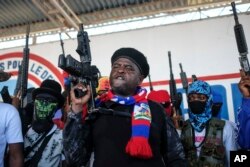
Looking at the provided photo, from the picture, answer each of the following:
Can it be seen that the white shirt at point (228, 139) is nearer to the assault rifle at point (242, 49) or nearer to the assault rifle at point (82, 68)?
the assault rifle at point (242, 49)

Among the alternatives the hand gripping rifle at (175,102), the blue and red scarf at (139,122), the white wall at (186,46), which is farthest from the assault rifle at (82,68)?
the white wall at (186,46)

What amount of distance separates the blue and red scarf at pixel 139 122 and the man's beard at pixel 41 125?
95cm

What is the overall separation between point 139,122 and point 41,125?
1.23 m

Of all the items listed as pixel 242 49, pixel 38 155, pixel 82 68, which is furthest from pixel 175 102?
pixel 82 68

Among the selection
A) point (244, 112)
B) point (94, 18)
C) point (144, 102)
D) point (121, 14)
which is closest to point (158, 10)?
point (121, 14)

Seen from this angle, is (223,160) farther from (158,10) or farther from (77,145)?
(158,10)

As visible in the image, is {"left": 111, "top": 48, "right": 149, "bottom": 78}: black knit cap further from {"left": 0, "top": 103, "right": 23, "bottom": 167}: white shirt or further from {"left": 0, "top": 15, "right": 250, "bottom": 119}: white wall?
{"left": 0, "top": 15, "right": 250, "bottom": 119}: white wall

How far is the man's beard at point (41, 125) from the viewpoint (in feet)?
9.62

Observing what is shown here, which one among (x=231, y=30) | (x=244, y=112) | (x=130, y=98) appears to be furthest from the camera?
(x=231, y=30)

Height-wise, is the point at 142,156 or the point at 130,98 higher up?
the point at 130,98

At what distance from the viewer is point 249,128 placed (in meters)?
2.83

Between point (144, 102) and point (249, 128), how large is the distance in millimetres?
1153

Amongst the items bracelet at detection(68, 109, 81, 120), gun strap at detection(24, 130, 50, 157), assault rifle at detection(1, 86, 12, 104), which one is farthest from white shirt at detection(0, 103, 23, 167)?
assault rifle at detection(1, 86, 12, 104)

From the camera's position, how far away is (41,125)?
2957 millimetres
